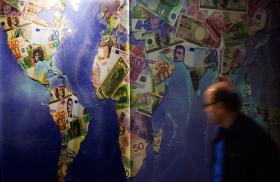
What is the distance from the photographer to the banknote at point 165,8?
15.3ft

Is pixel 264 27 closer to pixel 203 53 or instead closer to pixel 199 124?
pixel 203 53

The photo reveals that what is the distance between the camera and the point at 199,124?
480 centimetres

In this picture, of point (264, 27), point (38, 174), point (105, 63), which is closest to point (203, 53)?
point (264, 27)

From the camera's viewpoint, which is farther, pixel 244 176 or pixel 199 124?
pixel 199 124

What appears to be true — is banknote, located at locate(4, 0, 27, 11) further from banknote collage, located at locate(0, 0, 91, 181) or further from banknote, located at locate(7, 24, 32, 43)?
banknote, located at locate(7, 24, 32, 43)

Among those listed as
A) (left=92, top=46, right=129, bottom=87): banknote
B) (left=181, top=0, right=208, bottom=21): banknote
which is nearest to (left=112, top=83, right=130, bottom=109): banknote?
(left=92, top=46, right=129, bottom=87): banknote

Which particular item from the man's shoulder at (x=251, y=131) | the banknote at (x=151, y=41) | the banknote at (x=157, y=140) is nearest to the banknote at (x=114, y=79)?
the banknote at (x=151, y=41)

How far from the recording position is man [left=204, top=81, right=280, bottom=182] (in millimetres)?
2479

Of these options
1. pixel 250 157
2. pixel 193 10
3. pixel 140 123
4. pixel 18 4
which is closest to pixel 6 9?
pixel 18 4

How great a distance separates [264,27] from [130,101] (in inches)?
67.2

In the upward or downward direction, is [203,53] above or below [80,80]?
above

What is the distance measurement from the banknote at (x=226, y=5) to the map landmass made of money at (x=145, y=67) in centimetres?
1

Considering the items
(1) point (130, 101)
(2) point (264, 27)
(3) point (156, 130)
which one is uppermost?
(2) point (264, 27)

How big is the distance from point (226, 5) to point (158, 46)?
878 mm
